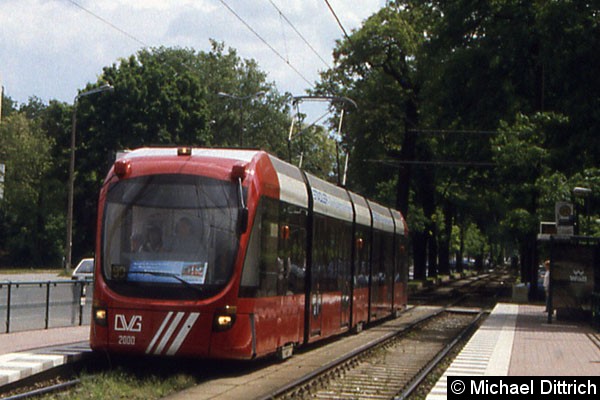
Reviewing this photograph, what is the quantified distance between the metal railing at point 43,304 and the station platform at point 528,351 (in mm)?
8344

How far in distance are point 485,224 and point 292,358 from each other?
5789 centimetres

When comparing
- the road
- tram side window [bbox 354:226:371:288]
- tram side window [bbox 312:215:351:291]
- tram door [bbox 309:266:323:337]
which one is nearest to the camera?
tram door [bbox 309:266:323:337]

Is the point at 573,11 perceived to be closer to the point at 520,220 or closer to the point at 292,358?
the point at 520,220

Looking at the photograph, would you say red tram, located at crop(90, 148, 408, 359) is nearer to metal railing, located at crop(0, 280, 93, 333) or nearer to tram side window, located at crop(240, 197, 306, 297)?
tram side window, located at crop(240, 197, 306, 297)

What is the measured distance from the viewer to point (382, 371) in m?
16.4

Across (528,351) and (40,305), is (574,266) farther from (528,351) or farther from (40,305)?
(40,305)

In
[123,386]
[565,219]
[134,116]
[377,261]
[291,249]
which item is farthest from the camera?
[134,116]

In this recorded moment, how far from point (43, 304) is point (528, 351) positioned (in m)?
9.58

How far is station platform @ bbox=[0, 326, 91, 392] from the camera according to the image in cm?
1286

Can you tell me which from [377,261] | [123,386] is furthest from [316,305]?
[377,261]

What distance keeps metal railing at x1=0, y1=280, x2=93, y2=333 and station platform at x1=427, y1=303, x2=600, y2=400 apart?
27.4 feet

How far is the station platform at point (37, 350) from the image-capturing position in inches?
506

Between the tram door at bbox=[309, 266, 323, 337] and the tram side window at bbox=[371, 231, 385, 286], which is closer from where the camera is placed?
the tram door at bbox=[309, 266, 323, 337]

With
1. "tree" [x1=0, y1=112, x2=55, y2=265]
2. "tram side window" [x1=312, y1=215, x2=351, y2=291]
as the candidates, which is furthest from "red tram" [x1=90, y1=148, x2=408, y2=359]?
"tree" [x1=0, y1=112, x2=55, y2=265]
